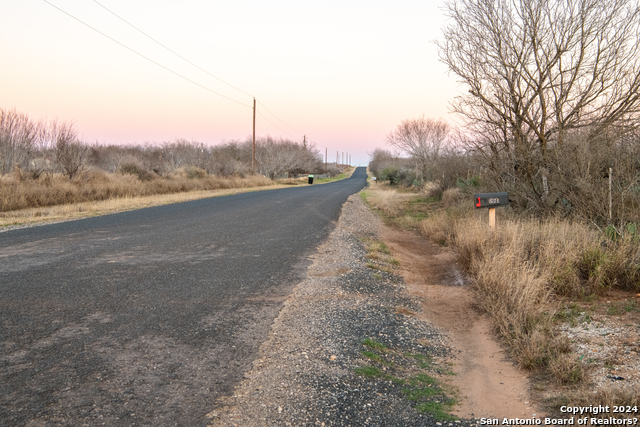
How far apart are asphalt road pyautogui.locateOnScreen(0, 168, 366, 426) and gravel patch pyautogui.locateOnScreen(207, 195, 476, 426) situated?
231 millimetres

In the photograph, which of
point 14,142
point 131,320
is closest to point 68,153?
point 14,142

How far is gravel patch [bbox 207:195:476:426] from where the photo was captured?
10.3ft

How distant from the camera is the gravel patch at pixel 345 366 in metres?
3.14

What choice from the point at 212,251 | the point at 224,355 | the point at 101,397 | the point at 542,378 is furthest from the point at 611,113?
the point at 101,397

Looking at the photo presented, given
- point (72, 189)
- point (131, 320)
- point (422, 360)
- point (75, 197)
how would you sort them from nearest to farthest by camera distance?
point (422, 360) → point (131, 320) → point (75, 197) → point (72, 189)

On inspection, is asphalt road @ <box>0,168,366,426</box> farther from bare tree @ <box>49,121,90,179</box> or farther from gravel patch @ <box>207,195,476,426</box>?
bare tree @ <box>49,121,90,179</box>

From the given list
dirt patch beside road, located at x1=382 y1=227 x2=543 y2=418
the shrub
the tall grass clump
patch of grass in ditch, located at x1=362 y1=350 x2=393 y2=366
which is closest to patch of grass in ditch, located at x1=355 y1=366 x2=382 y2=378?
patch of grass in ditch, located at x1=362 y1=350 x2=393 y2=366

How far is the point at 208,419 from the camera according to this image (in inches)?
117

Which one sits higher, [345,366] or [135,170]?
[135,170]

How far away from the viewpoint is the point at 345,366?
13.0 ft

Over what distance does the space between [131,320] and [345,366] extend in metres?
2.51

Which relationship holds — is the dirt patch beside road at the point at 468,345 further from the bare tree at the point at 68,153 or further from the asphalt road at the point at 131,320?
the bare tree at the point at 68,153

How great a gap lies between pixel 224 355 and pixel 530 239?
6.10 meters

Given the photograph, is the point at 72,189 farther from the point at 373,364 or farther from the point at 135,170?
the point at 373,364
